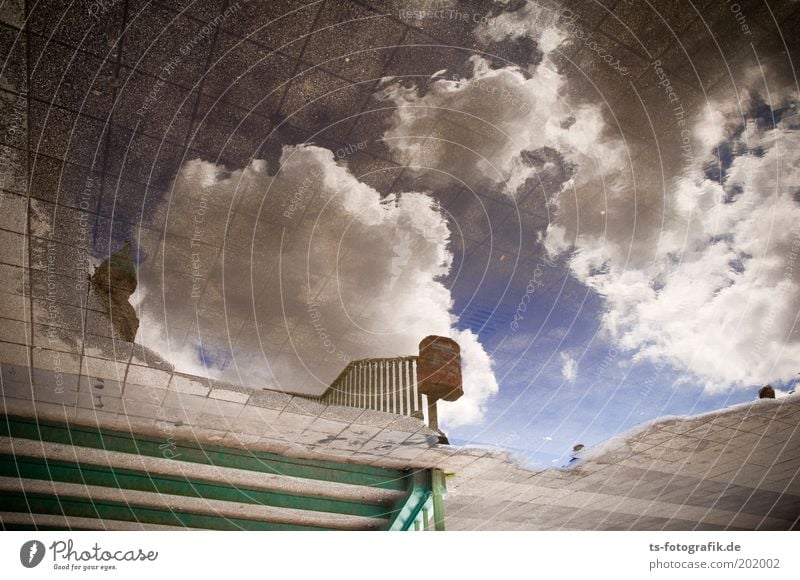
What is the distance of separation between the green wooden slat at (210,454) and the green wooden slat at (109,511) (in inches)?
26.7

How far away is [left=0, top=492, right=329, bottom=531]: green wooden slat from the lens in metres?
3.74

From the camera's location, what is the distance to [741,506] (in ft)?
21.7

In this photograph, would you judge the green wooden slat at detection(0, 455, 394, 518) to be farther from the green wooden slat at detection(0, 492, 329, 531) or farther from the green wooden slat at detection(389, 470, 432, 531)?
the green wooden slat at detection(0, 492, 329, 531)

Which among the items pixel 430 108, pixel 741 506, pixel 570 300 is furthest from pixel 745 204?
pixel 741 506

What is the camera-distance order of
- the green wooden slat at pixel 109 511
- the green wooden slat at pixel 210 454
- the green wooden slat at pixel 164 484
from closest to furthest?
1. the green wooden slat at pixel 210 454
2. the green wooden slat at pixel 164 484
3. the green wooden slat at pixel 109 511

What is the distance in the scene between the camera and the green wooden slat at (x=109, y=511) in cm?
Answer: 374

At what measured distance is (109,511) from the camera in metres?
3.92

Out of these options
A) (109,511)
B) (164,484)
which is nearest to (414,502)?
(164,484)

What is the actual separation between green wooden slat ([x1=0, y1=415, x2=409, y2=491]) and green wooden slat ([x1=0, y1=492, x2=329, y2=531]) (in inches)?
26.7

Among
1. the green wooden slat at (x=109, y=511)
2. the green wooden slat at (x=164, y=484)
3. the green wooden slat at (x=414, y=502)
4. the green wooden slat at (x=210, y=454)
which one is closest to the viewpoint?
the green wooden slat at (x=210, y=454)

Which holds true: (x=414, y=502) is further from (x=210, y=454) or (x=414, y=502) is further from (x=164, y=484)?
(x=164, y=484)

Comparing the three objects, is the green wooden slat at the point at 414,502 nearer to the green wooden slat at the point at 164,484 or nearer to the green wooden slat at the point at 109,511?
the green wooden slat at the point at 164,484

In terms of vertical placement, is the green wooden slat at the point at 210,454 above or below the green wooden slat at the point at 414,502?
above

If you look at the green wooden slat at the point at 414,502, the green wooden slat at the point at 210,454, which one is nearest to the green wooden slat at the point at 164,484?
the green wooden slat at the point at 414,502
